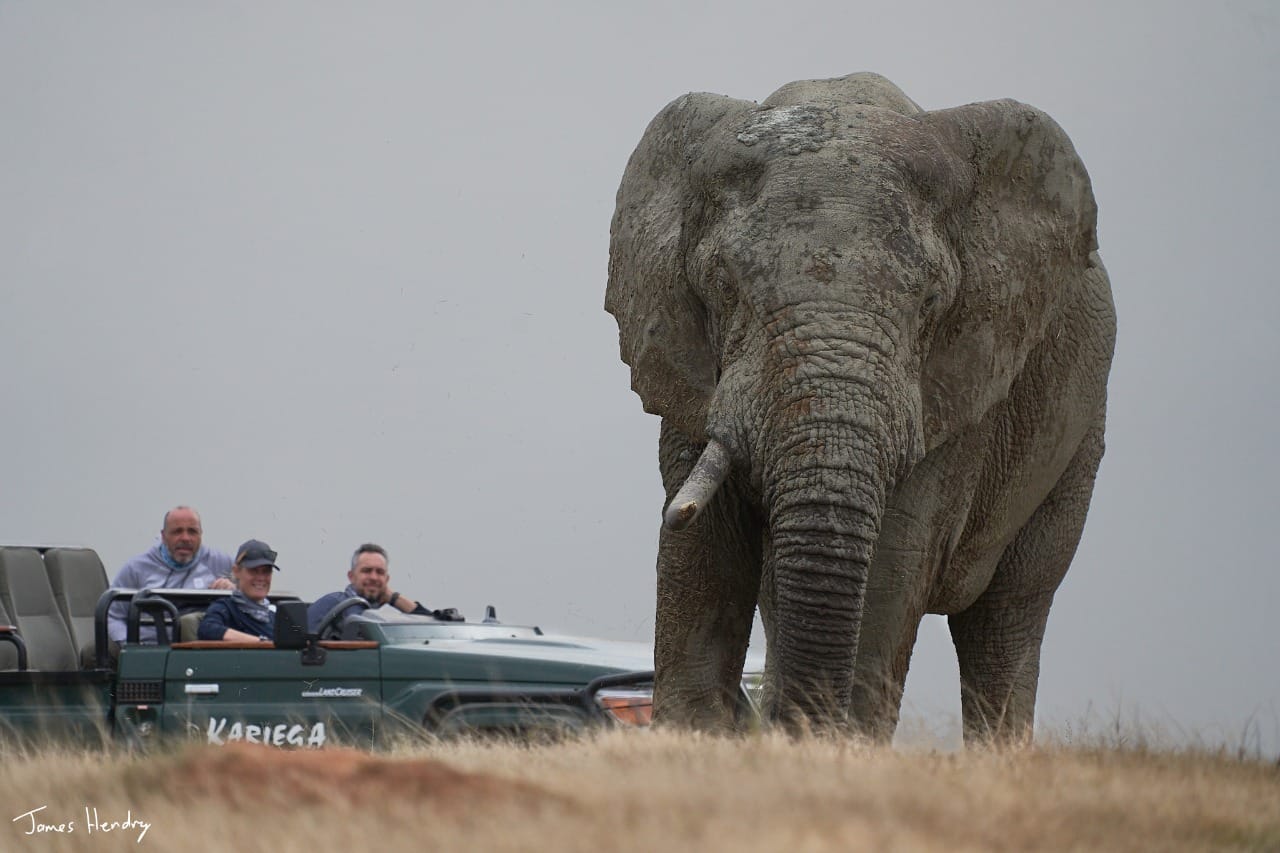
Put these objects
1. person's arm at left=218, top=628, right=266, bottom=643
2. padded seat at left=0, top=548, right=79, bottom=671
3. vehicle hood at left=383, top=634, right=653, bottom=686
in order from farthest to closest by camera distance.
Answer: padded seat at left=0, top=548, right=79, bottom=671, vehicle hood at left=383, top=634, right=653, bottom=686, person's arm at left=218, top=628, right=266, bottom=643

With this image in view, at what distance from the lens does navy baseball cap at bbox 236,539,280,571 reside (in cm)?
778

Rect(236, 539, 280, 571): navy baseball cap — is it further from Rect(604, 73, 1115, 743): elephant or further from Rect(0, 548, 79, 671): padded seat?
Rect(604, 73, 1115, 743): elephant

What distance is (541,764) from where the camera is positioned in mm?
4094

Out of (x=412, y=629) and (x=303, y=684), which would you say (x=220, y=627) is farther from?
(x=412, y=629)

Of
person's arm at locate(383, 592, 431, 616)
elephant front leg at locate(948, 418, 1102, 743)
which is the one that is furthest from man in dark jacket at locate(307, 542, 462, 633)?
elephant front leg at locate(948, 418, 1102, 743)

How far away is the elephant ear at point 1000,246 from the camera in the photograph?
18.4 ft

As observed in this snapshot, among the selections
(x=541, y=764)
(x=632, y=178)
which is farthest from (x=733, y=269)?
(x=541, y=764)

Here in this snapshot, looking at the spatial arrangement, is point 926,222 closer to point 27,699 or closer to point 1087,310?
point 1087,310

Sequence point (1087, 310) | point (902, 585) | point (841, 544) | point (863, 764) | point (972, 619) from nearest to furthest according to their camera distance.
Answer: point (863, 764) < point (841, 544) < point (902, 585) < point (1087, 310) < point (972, 619)

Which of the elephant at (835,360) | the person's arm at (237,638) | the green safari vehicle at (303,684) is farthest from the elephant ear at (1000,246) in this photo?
the person's arm at (237,638)

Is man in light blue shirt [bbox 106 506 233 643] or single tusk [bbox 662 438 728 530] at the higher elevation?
single tusk [bbox 662 438 728 530]

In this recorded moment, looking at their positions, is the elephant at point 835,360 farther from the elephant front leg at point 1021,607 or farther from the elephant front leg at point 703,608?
the elephant front leg at point 1021,607

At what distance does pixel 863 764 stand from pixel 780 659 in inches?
53.9

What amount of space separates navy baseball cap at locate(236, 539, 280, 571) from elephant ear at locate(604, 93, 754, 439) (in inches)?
97.3
